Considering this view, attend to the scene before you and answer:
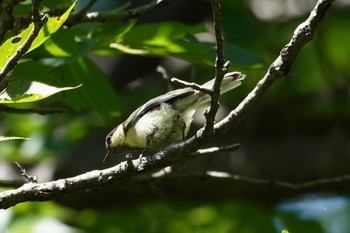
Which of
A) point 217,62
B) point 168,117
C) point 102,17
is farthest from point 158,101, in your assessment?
point 217,62

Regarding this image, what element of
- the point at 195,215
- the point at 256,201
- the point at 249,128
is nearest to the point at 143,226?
the point at 195,215

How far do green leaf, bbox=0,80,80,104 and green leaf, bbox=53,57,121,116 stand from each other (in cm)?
97

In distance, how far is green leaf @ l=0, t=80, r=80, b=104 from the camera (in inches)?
98.2

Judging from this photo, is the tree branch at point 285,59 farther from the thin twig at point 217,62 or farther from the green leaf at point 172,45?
the green leaf at point 172,45

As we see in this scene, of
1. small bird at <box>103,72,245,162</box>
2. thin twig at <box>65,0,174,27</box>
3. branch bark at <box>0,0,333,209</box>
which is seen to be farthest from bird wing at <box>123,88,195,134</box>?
branch bark at <box>0,0,333,209</box>

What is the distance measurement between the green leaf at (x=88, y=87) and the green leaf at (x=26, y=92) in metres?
0.97

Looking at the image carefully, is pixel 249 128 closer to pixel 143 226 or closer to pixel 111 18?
pixel 143 226

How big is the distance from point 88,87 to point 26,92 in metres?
1.21

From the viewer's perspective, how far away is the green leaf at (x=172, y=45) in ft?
11.7

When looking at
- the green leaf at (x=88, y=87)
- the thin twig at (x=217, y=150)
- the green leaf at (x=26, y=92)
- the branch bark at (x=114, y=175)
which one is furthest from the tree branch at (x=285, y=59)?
the green leaf at (x=88, y=87)

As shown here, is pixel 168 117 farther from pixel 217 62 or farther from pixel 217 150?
pixel 217 62

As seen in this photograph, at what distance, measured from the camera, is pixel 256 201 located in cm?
614

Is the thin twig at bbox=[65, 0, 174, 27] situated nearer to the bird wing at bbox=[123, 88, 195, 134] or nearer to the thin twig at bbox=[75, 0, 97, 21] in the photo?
the thin twig at bbox=[75, 0, 97, 21]

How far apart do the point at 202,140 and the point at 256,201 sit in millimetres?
3630
